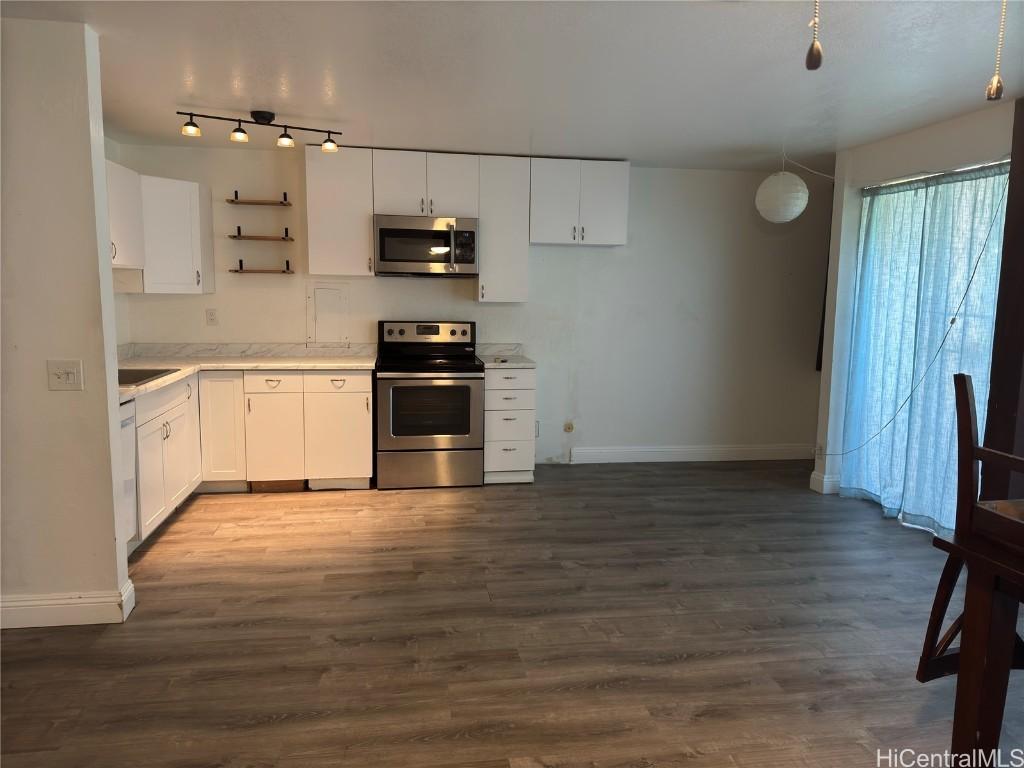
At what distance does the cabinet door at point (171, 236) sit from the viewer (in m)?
4.14

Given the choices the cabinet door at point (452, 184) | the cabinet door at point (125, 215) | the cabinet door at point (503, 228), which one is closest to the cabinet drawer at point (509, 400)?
the cabinet door at point (503, 228)

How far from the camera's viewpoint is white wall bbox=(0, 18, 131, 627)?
2506 millimetres

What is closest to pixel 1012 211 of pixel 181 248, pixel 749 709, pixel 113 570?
pixel 749 709

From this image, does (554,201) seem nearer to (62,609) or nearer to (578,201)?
(578,201)

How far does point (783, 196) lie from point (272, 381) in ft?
11.0

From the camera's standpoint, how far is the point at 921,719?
2217 millimetres

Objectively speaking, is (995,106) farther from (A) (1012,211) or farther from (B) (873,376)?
(B) (873,376)

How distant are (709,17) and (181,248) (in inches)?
137

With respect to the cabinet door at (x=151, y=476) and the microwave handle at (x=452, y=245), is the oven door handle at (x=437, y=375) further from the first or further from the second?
the cabinet door at (x=151, y=476)

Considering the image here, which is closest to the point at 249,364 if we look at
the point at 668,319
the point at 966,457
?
the point at 668,319

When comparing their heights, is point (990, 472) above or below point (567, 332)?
below

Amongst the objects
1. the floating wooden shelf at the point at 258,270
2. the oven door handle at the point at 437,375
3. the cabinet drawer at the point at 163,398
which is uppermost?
the floating wooden shelf at the point at 258,270

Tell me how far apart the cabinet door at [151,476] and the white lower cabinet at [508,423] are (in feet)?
6.66

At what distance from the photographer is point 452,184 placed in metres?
4.65
